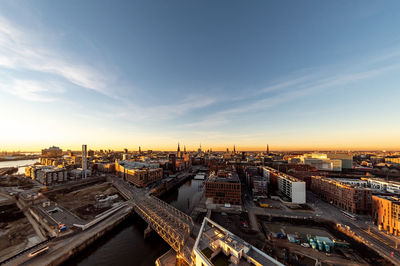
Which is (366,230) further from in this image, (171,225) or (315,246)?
(171,225)

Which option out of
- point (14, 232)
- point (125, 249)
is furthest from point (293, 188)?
point (14, 232)

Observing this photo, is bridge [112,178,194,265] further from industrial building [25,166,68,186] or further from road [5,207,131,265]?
industrial building [25,166,68,186]

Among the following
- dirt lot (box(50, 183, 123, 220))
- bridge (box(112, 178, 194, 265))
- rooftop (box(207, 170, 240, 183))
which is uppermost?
rooftop (box(207, 170, 240, 183))

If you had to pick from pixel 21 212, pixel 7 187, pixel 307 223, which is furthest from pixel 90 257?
pixel 7 187

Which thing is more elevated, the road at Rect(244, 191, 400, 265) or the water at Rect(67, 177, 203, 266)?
the road at Rect(244, 191, 400, 265)

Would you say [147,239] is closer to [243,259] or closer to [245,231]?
[245,231]

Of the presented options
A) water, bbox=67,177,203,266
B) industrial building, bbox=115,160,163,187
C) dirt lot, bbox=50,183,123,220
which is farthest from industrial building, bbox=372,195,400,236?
industrial building, bbox=115,160,163,187
